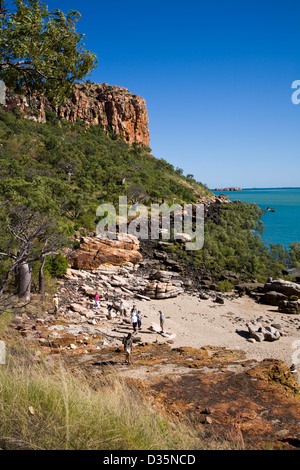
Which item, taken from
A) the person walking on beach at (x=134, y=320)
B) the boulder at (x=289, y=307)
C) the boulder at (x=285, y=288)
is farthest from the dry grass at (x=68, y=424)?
the boulder at (x=285, y=288)

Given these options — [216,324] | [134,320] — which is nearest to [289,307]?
[216,324]

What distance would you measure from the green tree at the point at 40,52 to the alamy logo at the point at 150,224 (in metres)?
21.2

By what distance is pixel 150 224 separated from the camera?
1433 inches

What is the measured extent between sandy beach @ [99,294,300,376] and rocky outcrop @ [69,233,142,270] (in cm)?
625

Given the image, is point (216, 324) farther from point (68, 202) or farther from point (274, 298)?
point (68, 202)

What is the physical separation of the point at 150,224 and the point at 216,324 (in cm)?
2254

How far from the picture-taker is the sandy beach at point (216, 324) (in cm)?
1191

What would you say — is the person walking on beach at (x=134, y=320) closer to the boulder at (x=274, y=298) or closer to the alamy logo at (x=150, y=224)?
the boulder at (x=274, y=298)

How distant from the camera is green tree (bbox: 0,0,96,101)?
4.66 metres

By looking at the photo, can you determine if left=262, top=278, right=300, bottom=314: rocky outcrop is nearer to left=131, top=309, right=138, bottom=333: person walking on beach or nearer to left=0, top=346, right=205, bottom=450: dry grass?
left=131, top=309, right=138, bottom=333: person walking on beach

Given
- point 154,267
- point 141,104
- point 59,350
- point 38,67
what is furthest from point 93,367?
point 141,104

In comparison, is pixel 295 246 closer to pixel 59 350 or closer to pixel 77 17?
pixel 59 350

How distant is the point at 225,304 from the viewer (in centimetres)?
1908
